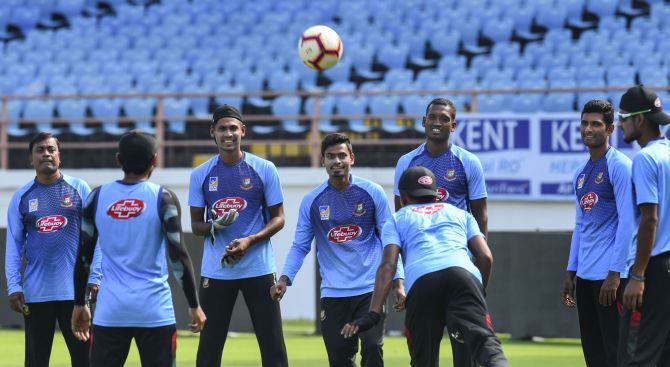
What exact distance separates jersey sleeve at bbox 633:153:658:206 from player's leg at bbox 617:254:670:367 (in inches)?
15.4

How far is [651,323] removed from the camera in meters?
7.35

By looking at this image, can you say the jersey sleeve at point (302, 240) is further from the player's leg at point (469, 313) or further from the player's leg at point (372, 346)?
the player's leg at point (469, 313)

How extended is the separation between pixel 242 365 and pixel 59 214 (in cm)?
385

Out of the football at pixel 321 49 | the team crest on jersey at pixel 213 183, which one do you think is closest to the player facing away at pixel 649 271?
the team crest on jersey at pixel 213 183

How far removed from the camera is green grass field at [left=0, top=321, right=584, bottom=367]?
12359mm

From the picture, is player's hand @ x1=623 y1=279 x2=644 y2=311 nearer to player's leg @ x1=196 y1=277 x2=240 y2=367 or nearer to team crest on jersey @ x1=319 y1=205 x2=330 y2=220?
team crest on jersey @ x1=319 y1=205 x2=330 y2=220

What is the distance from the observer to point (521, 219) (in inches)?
681

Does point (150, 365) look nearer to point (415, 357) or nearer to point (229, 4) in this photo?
point (415, 357)

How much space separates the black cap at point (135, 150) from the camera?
7125 mm

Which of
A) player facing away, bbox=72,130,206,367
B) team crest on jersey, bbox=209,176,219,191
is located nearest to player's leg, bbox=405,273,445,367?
player facing away, bbox=72,130,206,367

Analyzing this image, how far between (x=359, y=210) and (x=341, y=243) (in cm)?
29

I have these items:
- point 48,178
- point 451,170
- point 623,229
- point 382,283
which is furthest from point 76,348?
point 623,229

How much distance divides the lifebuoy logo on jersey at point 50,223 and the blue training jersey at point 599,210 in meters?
3.95

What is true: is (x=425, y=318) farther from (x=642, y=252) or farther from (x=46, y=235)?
(x=46, y=235)
